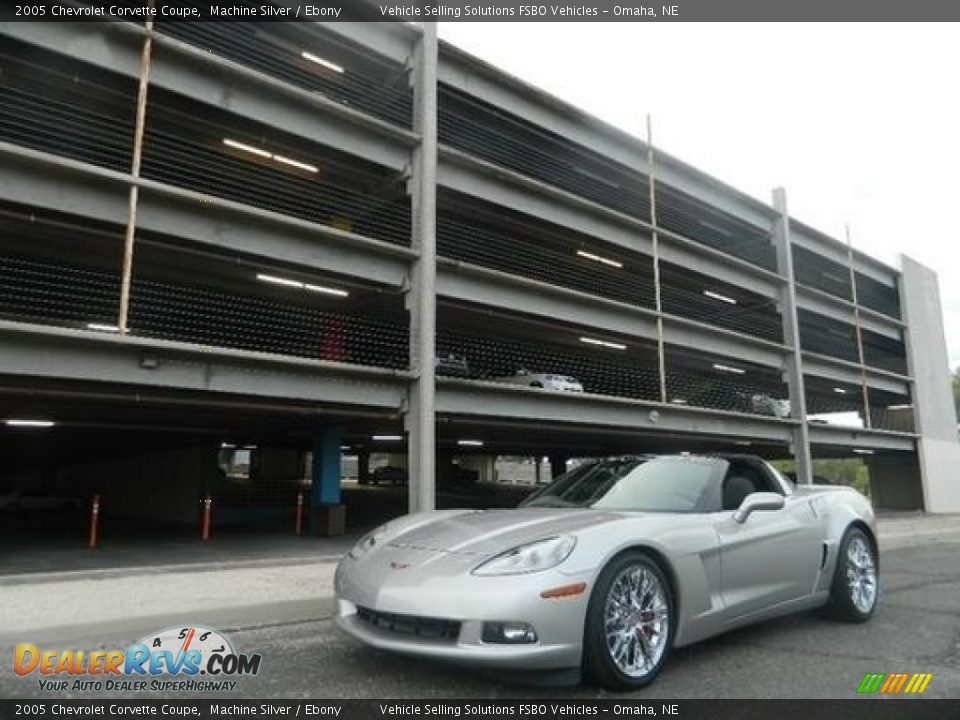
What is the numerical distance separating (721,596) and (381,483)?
4204 centimetres

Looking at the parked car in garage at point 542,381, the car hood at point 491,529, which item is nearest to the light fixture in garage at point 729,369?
the parked car in garage at point 542,381

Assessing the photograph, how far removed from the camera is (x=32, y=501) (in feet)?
79.6

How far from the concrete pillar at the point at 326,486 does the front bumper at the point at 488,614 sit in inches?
513

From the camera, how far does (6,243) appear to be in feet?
41.0

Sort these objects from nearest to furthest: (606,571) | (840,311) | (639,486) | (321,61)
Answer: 1. (606,571)
2. (639,486)
3. (321,61)
4. (840,311)

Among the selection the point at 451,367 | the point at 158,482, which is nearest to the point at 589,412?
the point at 451,367

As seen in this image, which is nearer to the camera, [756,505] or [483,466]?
[756,505]

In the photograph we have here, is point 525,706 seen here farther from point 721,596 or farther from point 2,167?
point 2,167

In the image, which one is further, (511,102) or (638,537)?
(511,102)

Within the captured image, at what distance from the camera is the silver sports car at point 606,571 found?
3273 mm

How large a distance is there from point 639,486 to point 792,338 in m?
20.9

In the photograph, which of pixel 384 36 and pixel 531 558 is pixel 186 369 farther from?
pixel 531 558

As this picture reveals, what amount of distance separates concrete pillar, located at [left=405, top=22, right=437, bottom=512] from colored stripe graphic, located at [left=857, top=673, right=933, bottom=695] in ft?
30.9

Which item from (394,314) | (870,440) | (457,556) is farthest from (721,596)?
(870,440)
